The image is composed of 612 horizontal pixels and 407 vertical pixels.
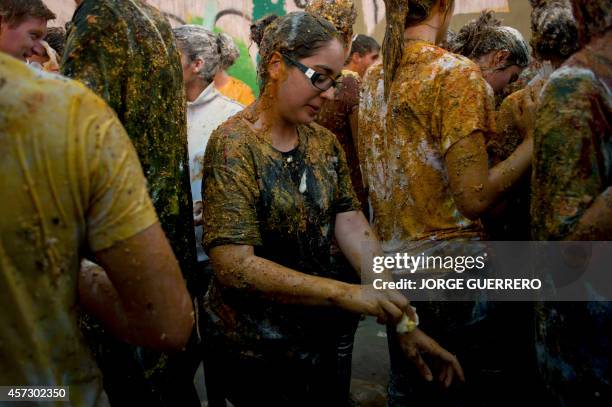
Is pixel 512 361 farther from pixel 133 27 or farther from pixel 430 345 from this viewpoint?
pixel 133 27

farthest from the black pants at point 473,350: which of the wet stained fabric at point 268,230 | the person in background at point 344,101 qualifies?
the person in background at point 344,101

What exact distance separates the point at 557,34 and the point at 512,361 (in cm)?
150

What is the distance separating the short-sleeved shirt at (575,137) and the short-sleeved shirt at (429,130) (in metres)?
Answer: 0.59

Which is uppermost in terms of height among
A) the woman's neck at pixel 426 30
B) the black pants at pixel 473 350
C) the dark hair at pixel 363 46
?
the woman's neck at pixel 426 30

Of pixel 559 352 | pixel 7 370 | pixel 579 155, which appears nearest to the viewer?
pixel 7 370

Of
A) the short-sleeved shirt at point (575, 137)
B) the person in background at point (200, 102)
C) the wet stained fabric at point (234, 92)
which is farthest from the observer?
the wet stained fabric at point (234, 92)

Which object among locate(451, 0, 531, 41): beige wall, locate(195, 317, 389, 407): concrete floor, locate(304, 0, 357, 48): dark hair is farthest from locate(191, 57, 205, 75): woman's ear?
locate(451, 0, 531, 41): beige wall

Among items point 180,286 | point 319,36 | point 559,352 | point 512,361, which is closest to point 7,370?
point 180,286

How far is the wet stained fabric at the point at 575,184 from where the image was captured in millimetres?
1518

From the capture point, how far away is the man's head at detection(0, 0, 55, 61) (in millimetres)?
2996

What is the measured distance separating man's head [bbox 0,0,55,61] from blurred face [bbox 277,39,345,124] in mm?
1711

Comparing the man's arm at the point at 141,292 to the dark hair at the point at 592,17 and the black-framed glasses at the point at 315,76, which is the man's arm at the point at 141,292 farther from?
the dark hair at the point at 592,17

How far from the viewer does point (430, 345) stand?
2092 mm

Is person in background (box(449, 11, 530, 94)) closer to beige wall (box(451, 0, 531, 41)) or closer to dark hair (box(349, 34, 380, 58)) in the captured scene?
dark hair (box(349, 34, 380, 58))
